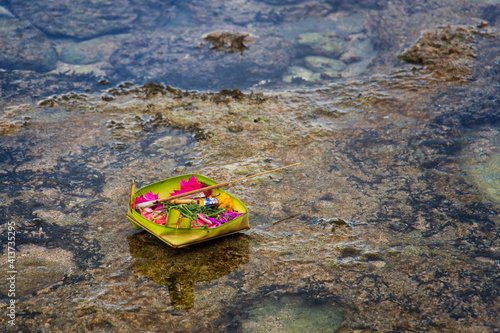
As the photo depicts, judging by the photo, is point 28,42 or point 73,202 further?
point 28,42

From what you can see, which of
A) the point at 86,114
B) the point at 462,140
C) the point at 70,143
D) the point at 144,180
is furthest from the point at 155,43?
the point at 462,140

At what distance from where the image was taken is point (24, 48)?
877 cm

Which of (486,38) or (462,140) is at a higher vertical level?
(486,38)

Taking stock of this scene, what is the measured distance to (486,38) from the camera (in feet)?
25.3

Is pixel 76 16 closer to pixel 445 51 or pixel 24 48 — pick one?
pixel 24 48

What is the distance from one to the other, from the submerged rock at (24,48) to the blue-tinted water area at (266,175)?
5 centimetres

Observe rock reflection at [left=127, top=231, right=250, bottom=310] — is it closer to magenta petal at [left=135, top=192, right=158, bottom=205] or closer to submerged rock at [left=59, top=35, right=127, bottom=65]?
magenta petal at [left=135, top=192, right=158, bottom=205]

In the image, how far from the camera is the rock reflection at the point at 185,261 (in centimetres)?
317

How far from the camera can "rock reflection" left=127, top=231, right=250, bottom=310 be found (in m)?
3.17

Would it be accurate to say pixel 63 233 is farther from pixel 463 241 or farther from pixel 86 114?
pixel 463 241

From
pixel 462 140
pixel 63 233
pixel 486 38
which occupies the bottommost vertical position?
pixel 63 233

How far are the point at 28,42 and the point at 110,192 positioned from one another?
6941 millimetres

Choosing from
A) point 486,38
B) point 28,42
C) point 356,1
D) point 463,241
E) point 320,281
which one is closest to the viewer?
point 320,281

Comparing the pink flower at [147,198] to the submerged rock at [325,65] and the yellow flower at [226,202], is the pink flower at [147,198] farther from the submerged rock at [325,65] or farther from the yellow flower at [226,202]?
the submerged rock at [325,65]
